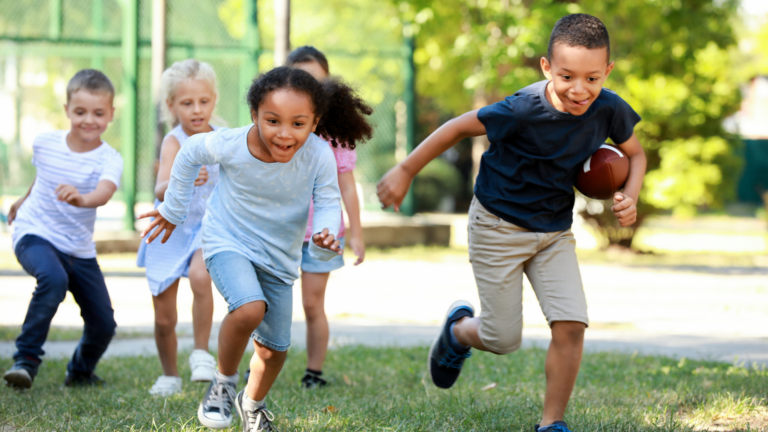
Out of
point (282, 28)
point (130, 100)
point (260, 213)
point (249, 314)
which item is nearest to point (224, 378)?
point (249, 314)

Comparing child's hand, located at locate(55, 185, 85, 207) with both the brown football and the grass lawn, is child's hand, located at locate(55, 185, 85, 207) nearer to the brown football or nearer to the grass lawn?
the grass lawn

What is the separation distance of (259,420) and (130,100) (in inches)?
372

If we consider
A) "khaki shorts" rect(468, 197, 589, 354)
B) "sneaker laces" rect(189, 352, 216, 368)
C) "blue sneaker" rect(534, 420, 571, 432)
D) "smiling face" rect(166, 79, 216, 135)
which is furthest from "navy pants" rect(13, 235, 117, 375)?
"blue sneaker" rect(534, 420, 571, 432)

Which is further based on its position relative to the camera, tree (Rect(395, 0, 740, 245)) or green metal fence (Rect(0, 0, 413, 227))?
green metal fence (Rect(0, 0, 413, 227))

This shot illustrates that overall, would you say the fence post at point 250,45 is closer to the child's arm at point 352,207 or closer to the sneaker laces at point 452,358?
the child's arm at point 352,207

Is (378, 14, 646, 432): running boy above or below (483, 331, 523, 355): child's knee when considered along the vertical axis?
above

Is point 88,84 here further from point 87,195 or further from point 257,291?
point 257,291

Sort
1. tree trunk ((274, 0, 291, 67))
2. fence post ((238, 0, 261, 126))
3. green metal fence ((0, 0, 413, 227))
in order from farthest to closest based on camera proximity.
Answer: fence post ((238, 0, 261, 126)), green metal fence ((0, 0, 413, 227)), tree trunk ((274, 0, 291, 67))

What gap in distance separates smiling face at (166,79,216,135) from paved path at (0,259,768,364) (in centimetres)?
213

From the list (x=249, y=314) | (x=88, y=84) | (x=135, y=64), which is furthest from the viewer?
(x=135, y=64)

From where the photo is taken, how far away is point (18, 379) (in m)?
4.18

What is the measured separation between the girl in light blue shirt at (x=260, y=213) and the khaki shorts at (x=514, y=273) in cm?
81

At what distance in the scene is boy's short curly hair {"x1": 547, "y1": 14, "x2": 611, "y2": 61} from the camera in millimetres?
3391

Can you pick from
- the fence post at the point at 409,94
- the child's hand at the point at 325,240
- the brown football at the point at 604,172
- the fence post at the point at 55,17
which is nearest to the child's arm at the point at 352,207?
the child's hand at the point at 325,240
